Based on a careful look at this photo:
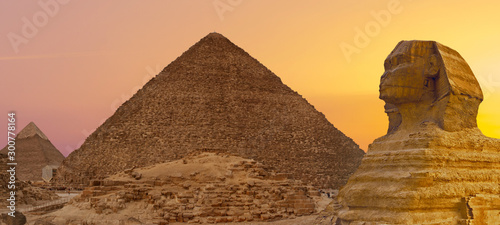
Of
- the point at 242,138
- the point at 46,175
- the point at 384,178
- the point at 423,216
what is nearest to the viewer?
the point at 423,216

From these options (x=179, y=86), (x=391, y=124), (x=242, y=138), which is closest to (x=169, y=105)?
(x=179, y=86)

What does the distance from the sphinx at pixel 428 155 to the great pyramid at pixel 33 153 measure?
64.7 metres

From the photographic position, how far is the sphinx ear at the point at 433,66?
24.2 feet

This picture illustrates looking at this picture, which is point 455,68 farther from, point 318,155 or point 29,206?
point 318,155

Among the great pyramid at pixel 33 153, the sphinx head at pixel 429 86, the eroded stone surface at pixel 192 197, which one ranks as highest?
the great pyramid at pixel 33 153

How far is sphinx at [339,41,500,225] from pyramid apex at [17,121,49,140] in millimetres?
66520

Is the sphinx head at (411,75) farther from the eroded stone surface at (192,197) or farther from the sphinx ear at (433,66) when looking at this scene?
the eroded stone surface at (192,197)

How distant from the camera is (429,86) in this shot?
24.4 feet

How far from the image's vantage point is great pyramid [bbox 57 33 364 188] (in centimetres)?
5338

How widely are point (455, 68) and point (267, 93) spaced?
5433cm

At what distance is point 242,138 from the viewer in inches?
2183

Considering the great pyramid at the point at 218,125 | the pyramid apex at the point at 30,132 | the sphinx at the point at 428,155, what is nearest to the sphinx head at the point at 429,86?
the sphinx at the point at 428,155

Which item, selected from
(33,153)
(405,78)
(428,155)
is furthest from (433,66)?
(33,153)

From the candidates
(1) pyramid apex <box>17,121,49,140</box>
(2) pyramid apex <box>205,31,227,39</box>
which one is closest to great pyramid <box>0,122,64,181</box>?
(1) pyramid apex <box>17,121,49,140</box>
